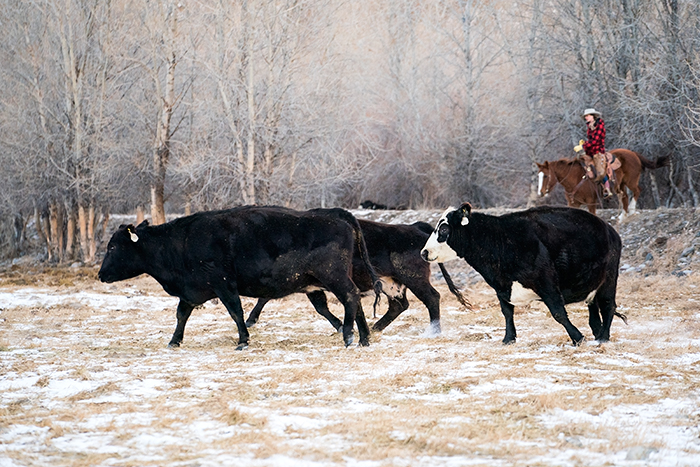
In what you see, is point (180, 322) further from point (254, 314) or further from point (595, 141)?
point (595, 141)

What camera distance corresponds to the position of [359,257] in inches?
398

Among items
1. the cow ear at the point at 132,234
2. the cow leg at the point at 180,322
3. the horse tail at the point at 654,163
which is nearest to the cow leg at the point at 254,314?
the cow leg at the point at 180,322

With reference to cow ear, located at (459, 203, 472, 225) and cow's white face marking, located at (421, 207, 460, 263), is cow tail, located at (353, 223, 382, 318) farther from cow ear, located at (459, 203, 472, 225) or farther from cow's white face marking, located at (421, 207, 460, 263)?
cow ear, located at (459, 203, 472, 225)

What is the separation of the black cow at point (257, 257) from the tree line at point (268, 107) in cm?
1247

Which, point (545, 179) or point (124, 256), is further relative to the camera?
point (545, 179)

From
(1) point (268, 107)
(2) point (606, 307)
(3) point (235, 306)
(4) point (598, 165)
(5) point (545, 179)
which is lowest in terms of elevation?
(2) point (606, 307)

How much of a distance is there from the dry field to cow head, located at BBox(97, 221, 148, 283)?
2.84ft

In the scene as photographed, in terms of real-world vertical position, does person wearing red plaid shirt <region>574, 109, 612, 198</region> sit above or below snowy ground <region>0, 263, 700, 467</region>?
above

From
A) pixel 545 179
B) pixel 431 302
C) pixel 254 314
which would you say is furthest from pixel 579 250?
pixel 545 179

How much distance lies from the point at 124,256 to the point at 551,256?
5.36 metres

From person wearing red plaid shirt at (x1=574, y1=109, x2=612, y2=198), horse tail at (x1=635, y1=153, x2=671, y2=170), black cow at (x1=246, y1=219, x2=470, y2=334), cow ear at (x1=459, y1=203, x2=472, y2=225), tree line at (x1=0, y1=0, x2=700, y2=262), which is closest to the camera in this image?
cow ear at (x1=459, y1=203, x2=472, y2=225)

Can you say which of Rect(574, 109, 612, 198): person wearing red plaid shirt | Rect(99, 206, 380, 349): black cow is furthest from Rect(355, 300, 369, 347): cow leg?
Rect(574, 109, 612, 198): person wearing red plaid shirt

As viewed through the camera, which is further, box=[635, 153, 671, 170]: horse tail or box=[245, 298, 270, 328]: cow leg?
box=[635, 153, 671, 170]: horse tail

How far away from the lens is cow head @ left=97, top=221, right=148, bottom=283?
33.9ft
